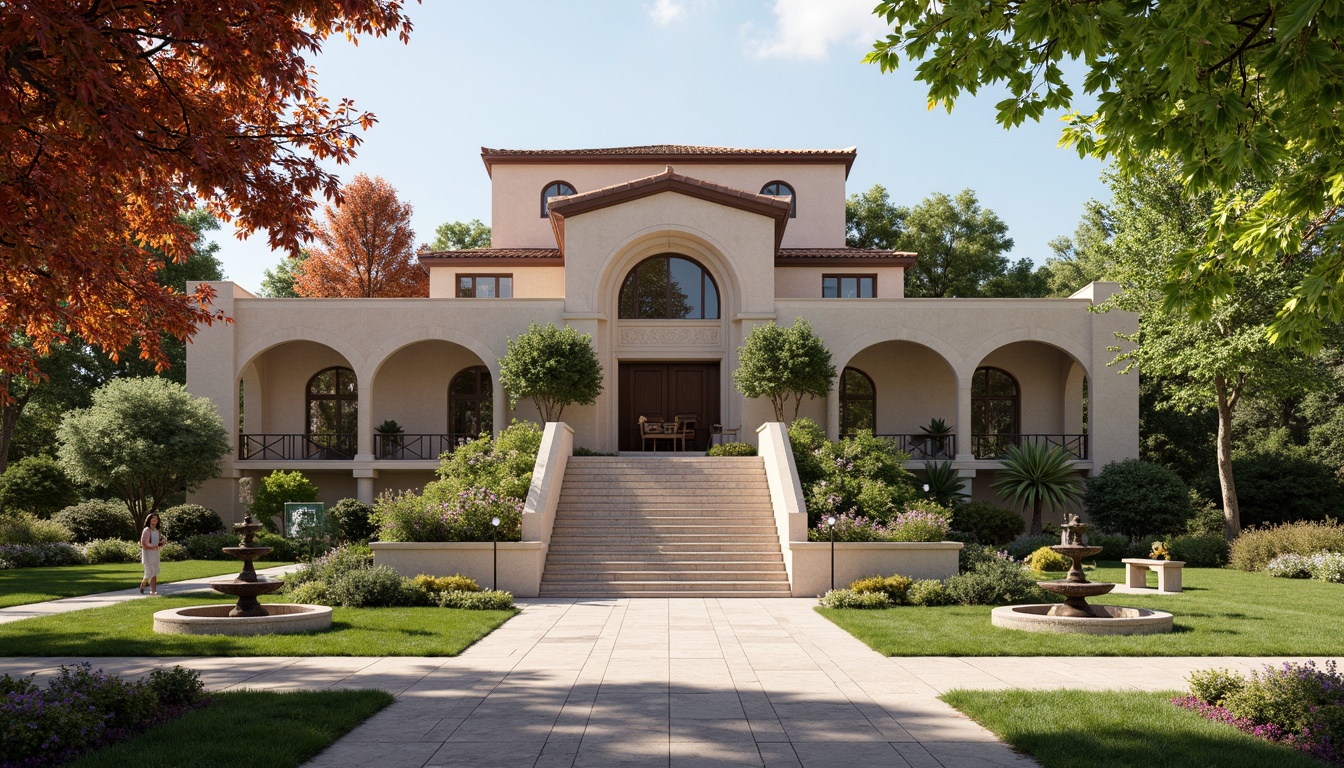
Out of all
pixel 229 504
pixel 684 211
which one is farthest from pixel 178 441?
pixel 684 211

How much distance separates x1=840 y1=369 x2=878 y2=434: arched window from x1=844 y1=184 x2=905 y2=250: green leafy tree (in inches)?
552

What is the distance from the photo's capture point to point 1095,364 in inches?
1104

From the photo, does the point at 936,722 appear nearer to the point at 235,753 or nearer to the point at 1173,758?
the point at 1173,758

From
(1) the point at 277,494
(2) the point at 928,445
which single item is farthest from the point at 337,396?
(2) the point at 928,445

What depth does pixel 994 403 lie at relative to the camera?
31078 mm

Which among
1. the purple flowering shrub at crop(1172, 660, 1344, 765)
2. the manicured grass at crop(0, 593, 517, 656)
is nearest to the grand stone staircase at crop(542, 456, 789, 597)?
the manicured grass at crop(0, 593, 517, 656)

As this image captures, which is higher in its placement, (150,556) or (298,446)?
(298,446)

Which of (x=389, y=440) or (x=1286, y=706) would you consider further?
(x=389, y=440)

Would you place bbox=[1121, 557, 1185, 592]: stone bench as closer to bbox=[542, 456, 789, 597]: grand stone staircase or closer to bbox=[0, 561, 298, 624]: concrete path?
bbox=[542, 456, 789, 597]: grand stone staircase

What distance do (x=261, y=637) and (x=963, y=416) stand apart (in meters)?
20.7

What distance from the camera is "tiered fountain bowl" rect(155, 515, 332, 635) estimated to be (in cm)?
1191

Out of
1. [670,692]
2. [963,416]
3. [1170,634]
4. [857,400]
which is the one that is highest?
[857,400]

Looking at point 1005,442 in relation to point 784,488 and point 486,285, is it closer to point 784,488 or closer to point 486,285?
point 784,488

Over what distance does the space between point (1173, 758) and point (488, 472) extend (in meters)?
16.8
